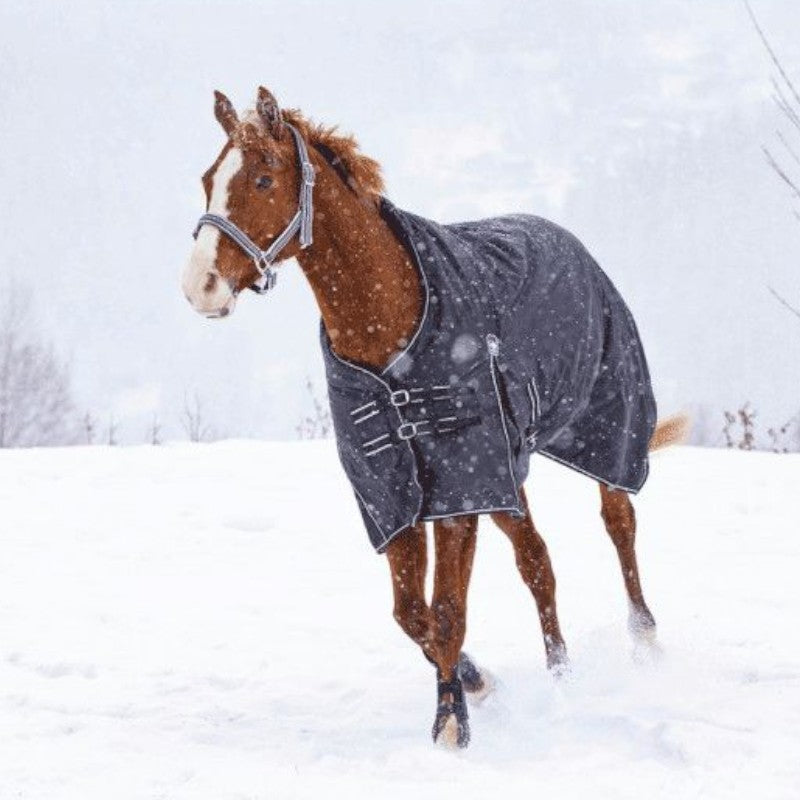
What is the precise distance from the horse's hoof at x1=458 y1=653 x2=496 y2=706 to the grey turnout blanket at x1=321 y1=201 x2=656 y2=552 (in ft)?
2.43

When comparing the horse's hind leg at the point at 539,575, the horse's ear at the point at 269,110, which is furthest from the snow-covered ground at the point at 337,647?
the horse's ear at the point at 269,110

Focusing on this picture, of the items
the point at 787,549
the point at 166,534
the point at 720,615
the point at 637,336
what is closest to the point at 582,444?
the point at 637,336

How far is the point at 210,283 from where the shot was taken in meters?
3.47

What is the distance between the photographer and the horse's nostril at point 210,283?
136 inches

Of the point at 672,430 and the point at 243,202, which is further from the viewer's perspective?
the point at 672,430

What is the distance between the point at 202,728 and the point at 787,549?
14.6 ft

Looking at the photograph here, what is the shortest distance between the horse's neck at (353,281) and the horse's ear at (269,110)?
226 millimetres

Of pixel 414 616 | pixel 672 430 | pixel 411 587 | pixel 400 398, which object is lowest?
pixel 414 616

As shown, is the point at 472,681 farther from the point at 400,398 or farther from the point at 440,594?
the point at 400,398

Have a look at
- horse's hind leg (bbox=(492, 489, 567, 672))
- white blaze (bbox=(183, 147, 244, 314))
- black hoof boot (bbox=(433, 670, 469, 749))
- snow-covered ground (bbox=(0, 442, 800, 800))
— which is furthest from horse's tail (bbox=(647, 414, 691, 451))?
white blaze (bbox=(183, 147, 244, 314))

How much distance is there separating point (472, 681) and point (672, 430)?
2309 millimetres

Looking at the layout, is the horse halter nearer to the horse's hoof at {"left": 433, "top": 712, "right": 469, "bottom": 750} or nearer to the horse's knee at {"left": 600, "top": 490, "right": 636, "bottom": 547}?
the horse's hoof at {"left": 433, "top": 712, "right": 469, "bottom": 750}

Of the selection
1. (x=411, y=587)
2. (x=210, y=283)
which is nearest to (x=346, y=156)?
(x=210, y=283)

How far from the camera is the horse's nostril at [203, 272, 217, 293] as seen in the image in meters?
3.46
